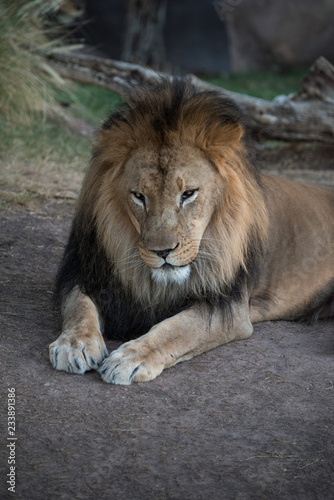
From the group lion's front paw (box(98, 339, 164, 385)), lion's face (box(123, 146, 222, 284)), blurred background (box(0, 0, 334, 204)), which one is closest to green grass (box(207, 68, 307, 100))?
blurred background (box(0, 0, 334, 204))

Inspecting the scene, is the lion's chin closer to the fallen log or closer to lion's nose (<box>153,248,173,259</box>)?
lion's nose (<box>153,248,173,259</box>)

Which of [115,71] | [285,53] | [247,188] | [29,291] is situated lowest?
[29,291]

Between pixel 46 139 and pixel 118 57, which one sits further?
pixel 118 57

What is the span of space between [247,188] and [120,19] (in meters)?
14.3

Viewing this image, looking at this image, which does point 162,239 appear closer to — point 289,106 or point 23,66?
point 289,106

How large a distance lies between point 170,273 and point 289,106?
4554 mm

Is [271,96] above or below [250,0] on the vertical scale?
below

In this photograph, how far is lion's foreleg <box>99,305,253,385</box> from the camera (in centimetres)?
308

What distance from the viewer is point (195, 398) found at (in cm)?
302

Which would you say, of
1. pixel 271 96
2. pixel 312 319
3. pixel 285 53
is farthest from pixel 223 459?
pixel 285 53

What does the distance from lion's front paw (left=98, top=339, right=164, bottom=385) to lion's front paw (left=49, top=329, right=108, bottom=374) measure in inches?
2.6

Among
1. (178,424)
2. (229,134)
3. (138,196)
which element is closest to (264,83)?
(229,134)

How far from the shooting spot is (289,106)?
7301mm

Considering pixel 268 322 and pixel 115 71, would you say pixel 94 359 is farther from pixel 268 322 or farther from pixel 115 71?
pixel 115 71
